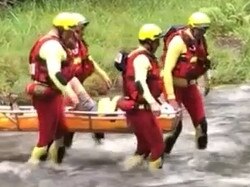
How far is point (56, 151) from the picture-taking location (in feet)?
34.0

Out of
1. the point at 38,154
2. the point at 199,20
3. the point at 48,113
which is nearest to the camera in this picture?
the point at 48,113

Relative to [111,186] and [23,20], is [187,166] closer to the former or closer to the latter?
[111,186]

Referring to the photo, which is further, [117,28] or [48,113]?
[117,28]

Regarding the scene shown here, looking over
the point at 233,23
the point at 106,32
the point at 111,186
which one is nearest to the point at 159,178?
the point at 111,186

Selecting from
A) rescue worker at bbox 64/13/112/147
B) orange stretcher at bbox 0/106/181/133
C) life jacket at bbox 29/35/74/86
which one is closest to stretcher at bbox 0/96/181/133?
orange stretcher at bbox 0/106/181/133

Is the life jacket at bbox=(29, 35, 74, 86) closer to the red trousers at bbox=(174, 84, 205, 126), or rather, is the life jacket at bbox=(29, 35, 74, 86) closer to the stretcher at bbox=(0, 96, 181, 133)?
the stretcher at bbox=(0, 96, 181, 133)

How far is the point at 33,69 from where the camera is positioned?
9.87 m

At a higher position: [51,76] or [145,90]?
[51,76]

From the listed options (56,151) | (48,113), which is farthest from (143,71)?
(56,151)

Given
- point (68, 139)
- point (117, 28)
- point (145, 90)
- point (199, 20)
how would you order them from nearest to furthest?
point (145, 90) → point (199, 20) → point (68, 139) → point (117, 28)

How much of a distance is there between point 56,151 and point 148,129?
1241mm

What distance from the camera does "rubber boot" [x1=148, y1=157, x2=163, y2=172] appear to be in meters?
9.94

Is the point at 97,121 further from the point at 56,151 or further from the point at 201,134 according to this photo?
the point at 201,134

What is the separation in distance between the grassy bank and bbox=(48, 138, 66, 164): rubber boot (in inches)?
138
